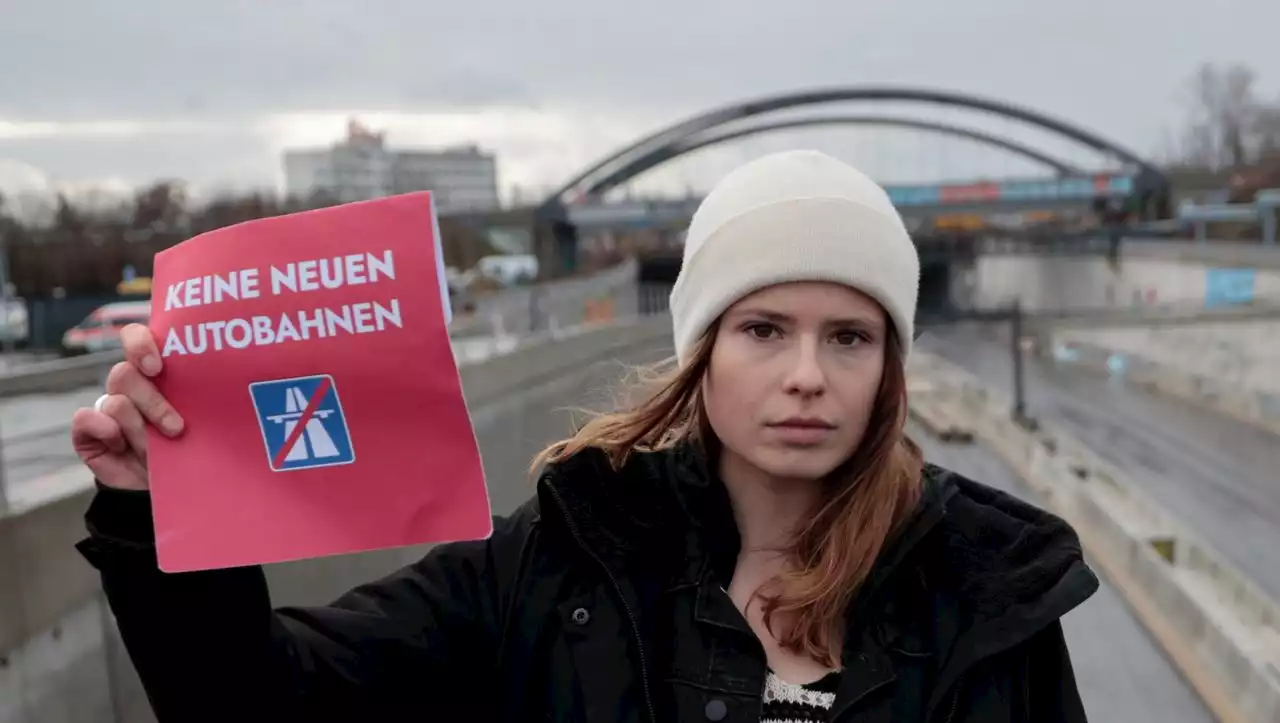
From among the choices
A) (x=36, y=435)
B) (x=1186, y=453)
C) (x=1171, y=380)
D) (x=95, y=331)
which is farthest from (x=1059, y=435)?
(x=36, y=435)

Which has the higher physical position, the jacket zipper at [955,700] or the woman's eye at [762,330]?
the woman's eye at [762,330]

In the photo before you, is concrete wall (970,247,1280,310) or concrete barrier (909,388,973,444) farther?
concrete wall (970,247,1280,310)

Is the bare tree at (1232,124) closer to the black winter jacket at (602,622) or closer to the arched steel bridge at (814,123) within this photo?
the arched steel bridge at (814,123)

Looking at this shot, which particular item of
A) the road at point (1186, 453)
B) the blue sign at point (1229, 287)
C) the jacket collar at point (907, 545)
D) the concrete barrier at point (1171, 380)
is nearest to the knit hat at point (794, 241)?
the jacket collar at point (907, 545)

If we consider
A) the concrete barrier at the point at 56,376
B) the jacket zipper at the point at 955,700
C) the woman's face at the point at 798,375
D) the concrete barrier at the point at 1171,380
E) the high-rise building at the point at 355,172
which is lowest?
the concrete barrier at the point at 1171,380

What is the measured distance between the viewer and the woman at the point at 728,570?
1596mm

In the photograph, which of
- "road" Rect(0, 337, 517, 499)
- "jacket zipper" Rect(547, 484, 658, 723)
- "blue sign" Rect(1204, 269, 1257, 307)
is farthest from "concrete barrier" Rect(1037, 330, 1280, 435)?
"jacket zipper" Rect(547, 484, 658, 723)

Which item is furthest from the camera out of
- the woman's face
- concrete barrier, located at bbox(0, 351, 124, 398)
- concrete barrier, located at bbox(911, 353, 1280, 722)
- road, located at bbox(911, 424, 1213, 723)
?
concrete barrier, located at bbox(911, 353, 1280, 722)

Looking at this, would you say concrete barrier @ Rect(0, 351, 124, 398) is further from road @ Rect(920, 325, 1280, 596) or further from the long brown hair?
road @ Rect(920, 325, 1280, 596)

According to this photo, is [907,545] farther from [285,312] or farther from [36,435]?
[36,435]

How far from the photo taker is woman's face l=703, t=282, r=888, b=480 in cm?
170

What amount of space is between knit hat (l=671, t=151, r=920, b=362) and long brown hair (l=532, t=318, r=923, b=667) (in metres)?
0.08

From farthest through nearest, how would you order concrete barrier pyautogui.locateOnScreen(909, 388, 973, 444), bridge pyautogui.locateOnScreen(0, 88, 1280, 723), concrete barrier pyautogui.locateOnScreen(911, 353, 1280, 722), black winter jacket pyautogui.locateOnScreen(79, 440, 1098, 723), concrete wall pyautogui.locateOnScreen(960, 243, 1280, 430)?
concrete wall pyautogui.locateOnScreen(960, 243, 1280, 430) → concrete barrier pyautogui.locateOnScreen(909, 388, 973, 444) → concrete barrier pyautogui.locateOnScreen(911, 353, 1280, 722) → bridge pyautogui.locateOnScreen(0, 88, 1280, 723) → black winter jacket pyautogui.locateOnScreen(79, 440, 1098, 723)

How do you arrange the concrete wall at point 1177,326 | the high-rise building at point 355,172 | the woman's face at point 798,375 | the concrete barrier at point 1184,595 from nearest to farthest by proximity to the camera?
the woman's face at point 798,375
the concrete barrier at point 1184,595
the high-rise building at point 355,172
the concrete wall at point 1177,326
